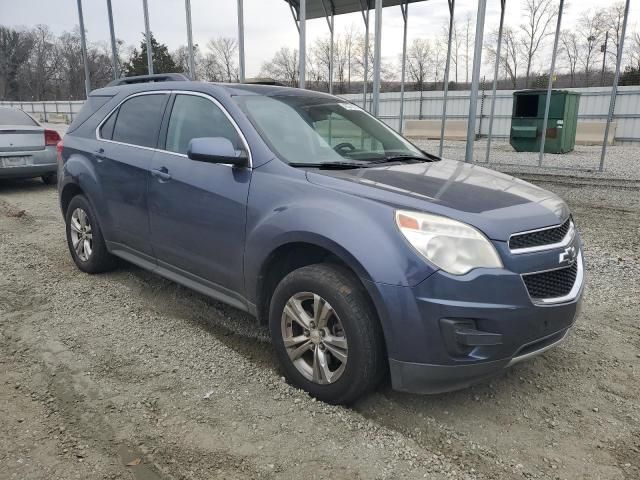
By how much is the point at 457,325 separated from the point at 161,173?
2490 millimetres

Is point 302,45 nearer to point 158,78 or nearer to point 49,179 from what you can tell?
point 158,78

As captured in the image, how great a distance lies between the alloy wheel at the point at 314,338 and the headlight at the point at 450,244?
60cm

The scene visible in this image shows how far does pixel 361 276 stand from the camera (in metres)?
2.61

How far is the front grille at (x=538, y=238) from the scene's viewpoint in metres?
2.60

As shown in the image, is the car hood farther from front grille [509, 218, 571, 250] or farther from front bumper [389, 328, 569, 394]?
front bumper [389, 328, 569, 394]

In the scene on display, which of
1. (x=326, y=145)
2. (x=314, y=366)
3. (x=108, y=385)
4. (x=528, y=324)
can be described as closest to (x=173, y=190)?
(x=326, y=145)

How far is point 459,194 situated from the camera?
2.88 m

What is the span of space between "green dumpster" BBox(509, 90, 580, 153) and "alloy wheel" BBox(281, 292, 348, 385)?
16455 millimetres

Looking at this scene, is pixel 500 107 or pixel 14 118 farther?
pixel 500 107

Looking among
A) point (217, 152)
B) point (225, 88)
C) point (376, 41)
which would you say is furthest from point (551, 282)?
point (376, 41)

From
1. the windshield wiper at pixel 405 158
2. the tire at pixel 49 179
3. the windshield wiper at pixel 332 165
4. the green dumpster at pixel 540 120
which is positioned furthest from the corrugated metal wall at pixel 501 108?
the windshield wiper at pixel 332 165

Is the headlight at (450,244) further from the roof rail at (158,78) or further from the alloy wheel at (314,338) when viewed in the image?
the roof rail at (158,78)

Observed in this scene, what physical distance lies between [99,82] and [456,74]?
38.5m

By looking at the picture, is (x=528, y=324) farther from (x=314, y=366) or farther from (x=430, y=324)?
(x=314, y=366)
